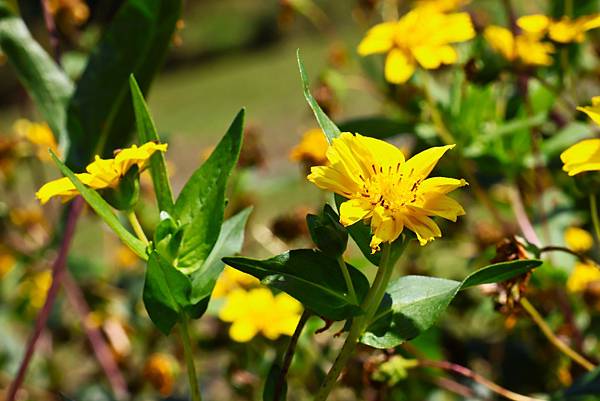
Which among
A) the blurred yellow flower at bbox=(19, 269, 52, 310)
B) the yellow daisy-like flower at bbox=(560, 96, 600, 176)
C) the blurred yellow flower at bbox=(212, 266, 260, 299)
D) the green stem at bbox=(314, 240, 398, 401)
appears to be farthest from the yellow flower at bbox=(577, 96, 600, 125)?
the blurred yellow flower at bbox=(19, 269, 52, 310)

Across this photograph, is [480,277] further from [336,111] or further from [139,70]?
[336,111]

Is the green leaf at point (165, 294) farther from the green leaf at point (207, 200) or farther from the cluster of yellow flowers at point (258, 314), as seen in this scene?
the cluster of yellow flowers at point (258, 314)

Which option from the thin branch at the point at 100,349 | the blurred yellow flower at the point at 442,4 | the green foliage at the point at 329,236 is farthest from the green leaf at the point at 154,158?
the thin branch at the point at 100,349

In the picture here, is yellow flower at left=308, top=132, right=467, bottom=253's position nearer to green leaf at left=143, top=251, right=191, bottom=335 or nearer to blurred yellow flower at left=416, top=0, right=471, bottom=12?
green leaf at left=143, top=251, right=191, bottom=335

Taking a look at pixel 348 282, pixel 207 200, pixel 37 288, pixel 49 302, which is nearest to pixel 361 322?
pixel 348 282

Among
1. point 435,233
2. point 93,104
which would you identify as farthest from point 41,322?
point 435,233
